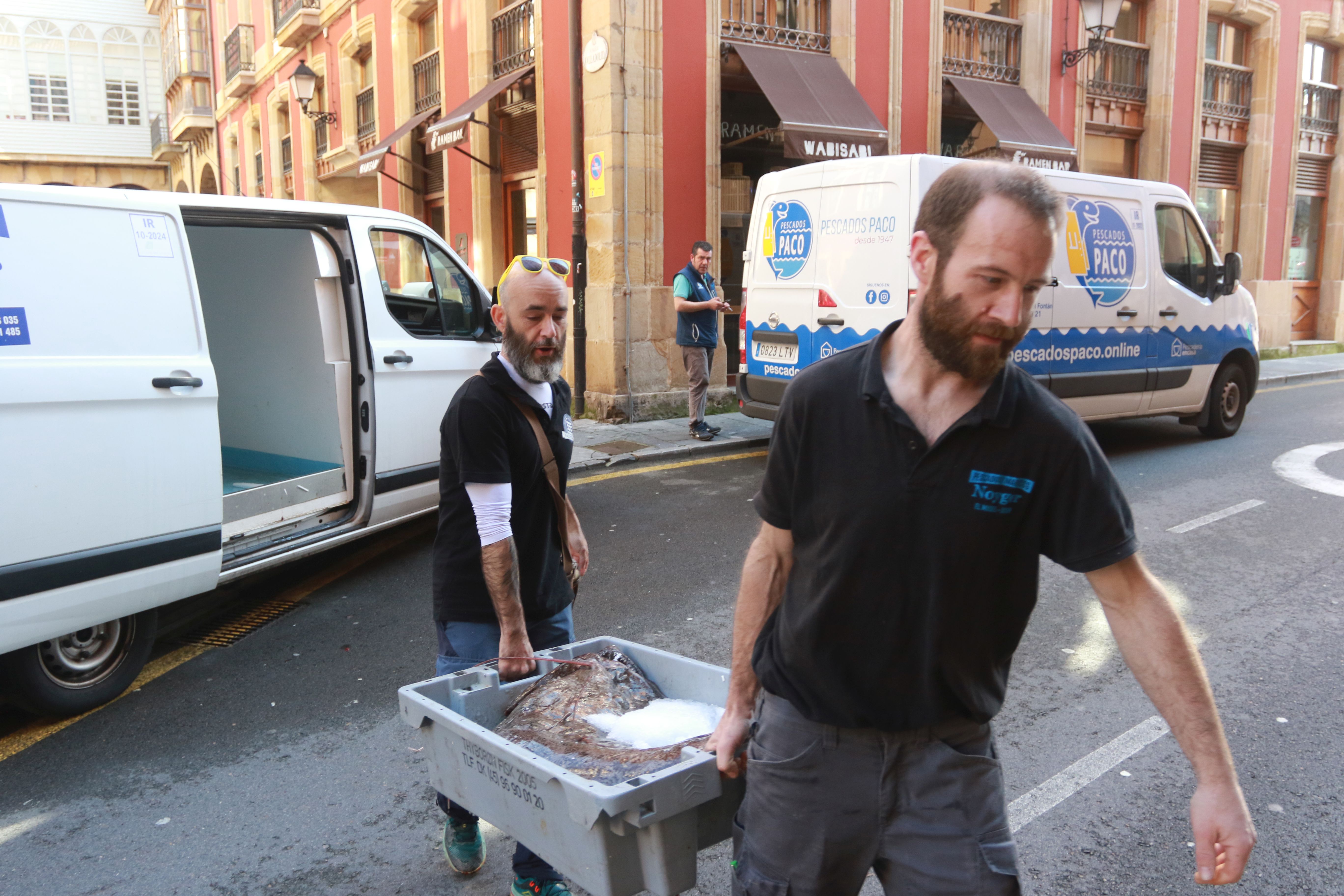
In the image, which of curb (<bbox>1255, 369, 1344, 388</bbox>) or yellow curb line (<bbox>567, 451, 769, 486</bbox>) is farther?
curb (<bbox>1255, 369, 1344, 388</bbox>)

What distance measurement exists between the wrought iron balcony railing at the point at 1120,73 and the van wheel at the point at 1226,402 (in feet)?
29.3

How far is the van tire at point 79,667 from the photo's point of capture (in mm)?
3807

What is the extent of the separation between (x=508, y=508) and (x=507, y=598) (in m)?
0.24

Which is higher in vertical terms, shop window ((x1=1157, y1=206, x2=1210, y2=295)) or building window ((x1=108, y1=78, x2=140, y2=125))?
building window ((x1=108, y1=78, x2=140, y2=125))

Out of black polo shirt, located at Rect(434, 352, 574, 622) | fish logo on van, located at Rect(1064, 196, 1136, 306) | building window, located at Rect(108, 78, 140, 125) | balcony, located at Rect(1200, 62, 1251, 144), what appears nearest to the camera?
black polo shirt, located at Rect(434, 352, 574, 622)

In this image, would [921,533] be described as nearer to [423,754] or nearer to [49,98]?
[423,754]

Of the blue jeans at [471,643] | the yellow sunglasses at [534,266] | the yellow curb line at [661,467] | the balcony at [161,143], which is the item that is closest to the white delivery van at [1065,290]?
the yellow curb line at [661,467]

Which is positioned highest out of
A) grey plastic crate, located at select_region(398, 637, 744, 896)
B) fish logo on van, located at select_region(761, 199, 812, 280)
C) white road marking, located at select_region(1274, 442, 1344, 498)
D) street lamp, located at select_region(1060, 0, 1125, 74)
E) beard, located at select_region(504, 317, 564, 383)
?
street lamp, located at select_region(1060, 0, 1125, 74)

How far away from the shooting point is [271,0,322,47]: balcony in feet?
68.3

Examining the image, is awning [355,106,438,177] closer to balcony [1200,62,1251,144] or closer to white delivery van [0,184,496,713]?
white delivery van [0,184,496,713]

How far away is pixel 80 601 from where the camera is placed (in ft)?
12.4

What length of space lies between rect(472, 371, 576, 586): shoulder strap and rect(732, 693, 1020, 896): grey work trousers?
4.11 ft

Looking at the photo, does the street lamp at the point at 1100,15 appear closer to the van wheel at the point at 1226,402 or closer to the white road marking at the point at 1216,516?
the van wheel at the point at 1226,402

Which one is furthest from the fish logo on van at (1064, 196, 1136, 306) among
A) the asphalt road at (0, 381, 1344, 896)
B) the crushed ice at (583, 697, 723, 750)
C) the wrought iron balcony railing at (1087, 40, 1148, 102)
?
the wrought iron balcony railing at (1087, 40, 1148, 102)
